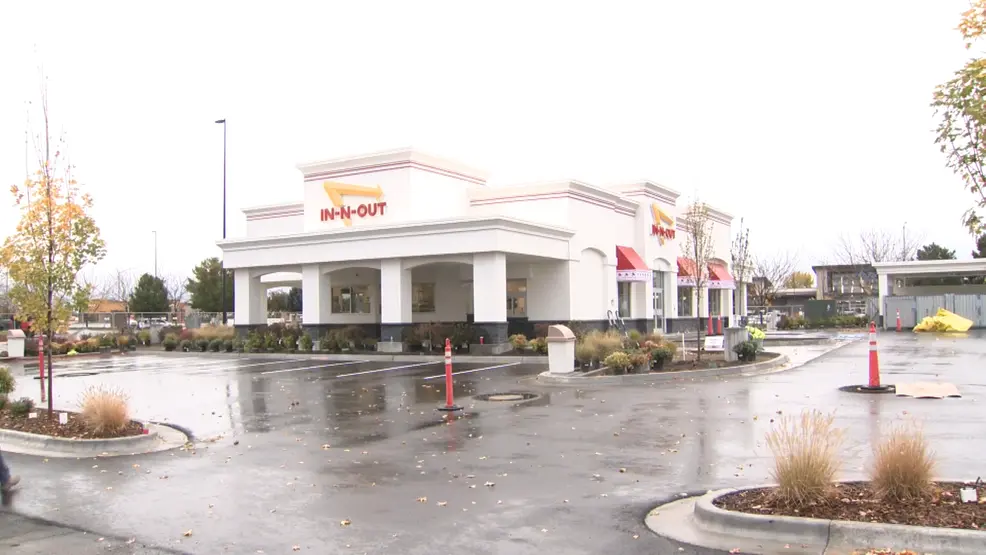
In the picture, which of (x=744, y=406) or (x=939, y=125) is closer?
(x=939, y=125)

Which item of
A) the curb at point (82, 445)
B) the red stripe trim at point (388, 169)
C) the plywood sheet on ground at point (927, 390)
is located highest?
the red stripe trim at point (388, 169)

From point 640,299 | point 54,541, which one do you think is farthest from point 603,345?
point 640,299

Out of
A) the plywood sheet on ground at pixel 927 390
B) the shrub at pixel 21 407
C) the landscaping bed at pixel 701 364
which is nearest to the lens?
the shrub at pixel 21 407

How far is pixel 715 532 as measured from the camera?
21.4 ft

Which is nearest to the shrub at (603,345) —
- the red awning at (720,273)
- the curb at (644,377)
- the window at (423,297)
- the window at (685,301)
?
the curb at (644,377)

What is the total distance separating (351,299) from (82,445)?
89.0 ft

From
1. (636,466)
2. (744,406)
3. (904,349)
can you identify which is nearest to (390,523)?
(636,466)

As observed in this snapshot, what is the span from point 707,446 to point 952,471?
2850mm

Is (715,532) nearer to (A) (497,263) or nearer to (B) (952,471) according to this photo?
(B) (952,471)

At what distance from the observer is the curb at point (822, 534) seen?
223 inches

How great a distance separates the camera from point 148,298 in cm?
6481

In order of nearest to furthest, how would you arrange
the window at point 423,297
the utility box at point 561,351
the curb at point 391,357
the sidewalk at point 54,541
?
the sidewalk at point 54,541 < the utility box at point 561,351 < the curb at point 391,357 < the window at point 423,297

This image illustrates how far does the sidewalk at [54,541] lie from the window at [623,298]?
1248 inches

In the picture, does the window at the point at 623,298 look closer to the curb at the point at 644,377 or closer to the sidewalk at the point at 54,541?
the curb at the point at 644,377
